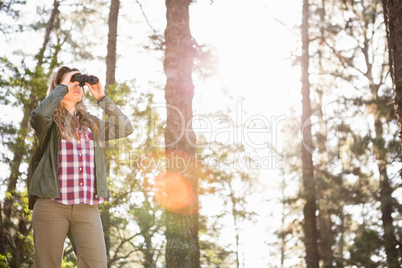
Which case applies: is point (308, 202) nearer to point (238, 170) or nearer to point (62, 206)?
point (238, 170)

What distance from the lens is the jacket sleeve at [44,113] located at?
3023mm

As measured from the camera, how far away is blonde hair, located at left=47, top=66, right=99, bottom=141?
3162 millimetres

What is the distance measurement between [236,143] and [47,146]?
14543mm

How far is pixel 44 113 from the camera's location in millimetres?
3020

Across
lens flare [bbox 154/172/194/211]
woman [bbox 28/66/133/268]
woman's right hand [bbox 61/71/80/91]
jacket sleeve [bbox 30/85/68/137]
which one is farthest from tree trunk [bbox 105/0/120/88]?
jacket sleeve [bbox 30/85/68/137]

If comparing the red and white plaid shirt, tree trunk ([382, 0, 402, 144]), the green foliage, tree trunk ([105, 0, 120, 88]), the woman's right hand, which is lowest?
the green foliage

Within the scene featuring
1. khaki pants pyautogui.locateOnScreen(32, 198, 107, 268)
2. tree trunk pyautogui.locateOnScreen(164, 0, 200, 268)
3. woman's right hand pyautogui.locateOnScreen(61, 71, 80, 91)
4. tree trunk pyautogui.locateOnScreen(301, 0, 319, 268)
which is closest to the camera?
khaki pants pyautogui.locateOnScreen(32, 198, 107, 268)

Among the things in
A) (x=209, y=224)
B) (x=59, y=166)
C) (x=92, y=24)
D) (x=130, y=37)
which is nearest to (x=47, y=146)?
(x=59, y=166)

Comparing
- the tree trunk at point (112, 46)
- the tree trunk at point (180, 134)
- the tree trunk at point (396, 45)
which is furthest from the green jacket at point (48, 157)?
the tree trunk at point (112, 46)

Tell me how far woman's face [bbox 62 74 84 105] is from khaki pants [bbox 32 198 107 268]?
0.77 metres

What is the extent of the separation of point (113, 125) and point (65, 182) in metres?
0.66

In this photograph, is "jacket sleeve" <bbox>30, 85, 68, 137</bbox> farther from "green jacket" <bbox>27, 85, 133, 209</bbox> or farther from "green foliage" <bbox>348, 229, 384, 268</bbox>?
"green foliage" <bbox>348, 229, 384, 268</bbox>

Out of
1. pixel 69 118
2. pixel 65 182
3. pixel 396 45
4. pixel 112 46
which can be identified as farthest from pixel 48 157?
pixel 112 46

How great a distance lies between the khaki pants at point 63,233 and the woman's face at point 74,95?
0.77 metres
